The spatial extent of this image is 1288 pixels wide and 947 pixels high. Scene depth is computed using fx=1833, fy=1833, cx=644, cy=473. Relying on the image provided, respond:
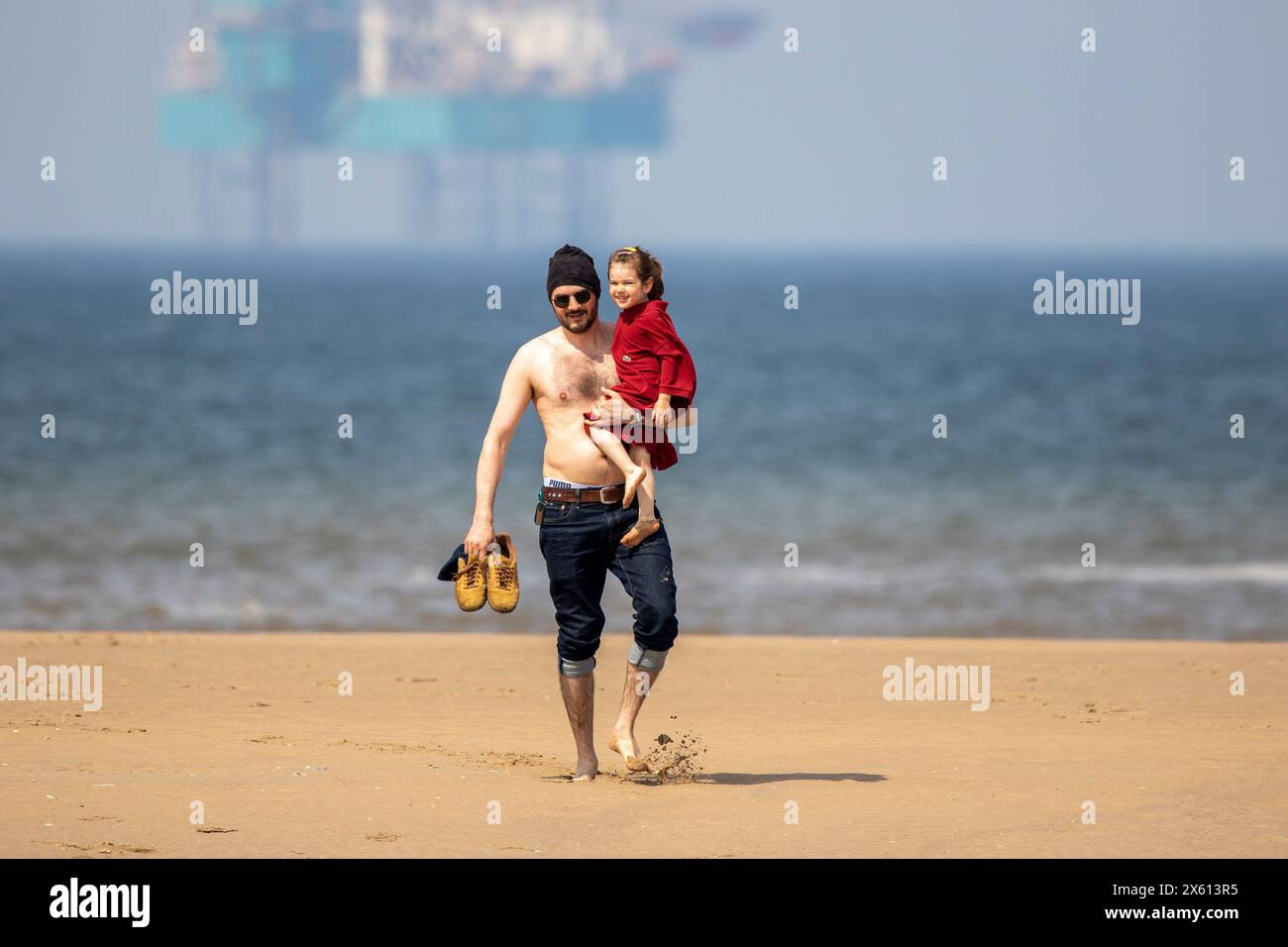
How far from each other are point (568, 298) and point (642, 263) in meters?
0.33

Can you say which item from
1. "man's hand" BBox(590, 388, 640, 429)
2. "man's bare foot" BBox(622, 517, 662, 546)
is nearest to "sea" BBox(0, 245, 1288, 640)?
"man's bare foot" BBox(622, 517, 662, 546)

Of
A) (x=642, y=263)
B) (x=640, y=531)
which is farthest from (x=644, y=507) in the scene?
(x=642, y=263)

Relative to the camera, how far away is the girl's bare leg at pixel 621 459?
22.6 ft

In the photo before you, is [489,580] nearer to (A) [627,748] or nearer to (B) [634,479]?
(B) [634,479]

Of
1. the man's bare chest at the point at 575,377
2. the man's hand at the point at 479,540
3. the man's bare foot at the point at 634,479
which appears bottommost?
the man's hand at the point at 479,540

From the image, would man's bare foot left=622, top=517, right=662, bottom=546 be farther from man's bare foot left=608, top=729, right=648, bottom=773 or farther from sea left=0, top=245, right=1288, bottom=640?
sea left=0, top=245, right=1288, bottom=640

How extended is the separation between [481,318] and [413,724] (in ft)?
251

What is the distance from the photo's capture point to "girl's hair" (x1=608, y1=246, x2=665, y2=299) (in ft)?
22.4

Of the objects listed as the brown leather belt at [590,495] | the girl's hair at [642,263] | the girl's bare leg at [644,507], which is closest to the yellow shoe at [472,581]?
the brown leather belt at [590,495]

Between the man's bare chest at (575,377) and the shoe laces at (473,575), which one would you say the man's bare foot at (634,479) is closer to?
the man's bare chest at (575,377)

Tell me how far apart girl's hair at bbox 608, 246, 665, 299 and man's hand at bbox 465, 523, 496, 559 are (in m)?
1.08

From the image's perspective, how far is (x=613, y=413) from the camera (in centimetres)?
695

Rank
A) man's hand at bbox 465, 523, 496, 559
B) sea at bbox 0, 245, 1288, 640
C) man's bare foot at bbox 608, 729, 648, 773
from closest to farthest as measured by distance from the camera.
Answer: man's hand at bbox 465, 523, 496, 559
man's bare foot at bbox 608, 729, 648, 773
sea at bbox 0, 245, 1288, 640
